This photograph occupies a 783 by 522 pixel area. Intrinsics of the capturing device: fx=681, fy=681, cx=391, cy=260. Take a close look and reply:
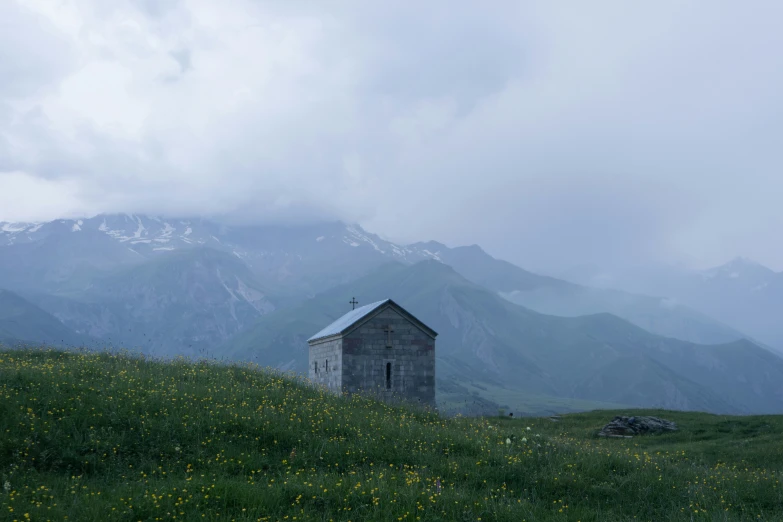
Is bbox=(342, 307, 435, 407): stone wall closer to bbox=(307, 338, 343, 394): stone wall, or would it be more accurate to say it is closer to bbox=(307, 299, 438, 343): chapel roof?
bbox=(307, 299, 438, 343): chapel roof

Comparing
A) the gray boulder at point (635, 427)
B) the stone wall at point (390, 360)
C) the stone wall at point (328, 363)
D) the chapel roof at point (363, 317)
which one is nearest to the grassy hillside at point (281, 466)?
the gray boulder at point (635, 427)

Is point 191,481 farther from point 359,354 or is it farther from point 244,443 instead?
point 359,354

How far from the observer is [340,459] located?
18094 millimetres

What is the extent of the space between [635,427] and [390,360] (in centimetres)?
1497

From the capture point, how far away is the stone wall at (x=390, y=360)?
42.7m

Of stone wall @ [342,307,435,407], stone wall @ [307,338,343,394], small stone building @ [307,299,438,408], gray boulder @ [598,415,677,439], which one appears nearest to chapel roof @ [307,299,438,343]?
small stone building @ [307,299,438,408]

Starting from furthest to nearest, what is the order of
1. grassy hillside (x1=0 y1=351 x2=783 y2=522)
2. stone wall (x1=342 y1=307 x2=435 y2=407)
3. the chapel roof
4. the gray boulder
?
1. the chapel roof
2. stone wall (x1=342 y1=307 x2=435 y2=407)
3. the gray boulder
4. grassy hillside (x1=0 y1=351 x2=783 y2=522)

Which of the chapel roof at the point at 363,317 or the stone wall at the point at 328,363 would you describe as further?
the stone wall at the point at 328,363

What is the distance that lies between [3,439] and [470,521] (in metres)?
11.2

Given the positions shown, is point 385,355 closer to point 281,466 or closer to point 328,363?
point 328,363

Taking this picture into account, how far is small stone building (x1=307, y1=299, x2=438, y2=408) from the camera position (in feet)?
140

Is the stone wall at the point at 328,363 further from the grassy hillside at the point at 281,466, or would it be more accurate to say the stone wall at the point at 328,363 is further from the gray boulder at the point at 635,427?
the grassy hillside at the point at 281,466

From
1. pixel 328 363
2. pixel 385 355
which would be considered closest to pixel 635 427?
pixel 385 355

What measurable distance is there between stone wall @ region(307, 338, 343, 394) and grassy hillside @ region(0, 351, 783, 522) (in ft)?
61.6
